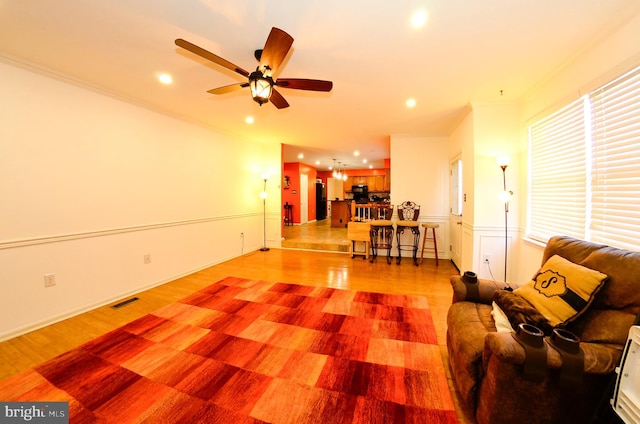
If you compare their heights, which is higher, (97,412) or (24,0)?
(24,0)

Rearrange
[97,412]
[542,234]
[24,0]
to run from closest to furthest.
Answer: [97,412] → [24,0] → [542,234]

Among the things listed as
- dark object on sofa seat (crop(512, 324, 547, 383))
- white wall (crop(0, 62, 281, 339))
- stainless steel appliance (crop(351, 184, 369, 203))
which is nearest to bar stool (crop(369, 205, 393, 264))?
white wall (crop(0, 62, 281, 339))

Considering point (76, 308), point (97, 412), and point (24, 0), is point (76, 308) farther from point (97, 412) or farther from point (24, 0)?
point (24, 0)

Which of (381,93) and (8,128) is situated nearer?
(8,128)

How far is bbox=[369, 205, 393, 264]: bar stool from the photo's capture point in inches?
194

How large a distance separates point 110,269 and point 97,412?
7.00 ft

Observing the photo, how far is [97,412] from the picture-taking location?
1.51m

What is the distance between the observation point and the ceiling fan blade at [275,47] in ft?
Answer: 5.28

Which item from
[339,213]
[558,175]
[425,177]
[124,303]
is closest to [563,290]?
[558,175]

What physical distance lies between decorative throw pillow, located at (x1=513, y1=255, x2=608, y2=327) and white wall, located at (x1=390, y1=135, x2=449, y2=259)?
361cm

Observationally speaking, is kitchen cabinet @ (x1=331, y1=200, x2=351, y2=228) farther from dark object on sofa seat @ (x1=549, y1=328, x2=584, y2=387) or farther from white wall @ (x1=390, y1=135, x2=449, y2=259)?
dark object on sofa seat @ (x1=549, y1=328, x2=584, y2=387)

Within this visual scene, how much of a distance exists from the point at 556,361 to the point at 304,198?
871 centimetres

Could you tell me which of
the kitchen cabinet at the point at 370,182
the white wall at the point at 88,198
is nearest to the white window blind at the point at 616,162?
the white wall at the point at 88,198

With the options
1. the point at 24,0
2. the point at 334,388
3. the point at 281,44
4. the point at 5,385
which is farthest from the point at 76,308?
the point at 281,44
